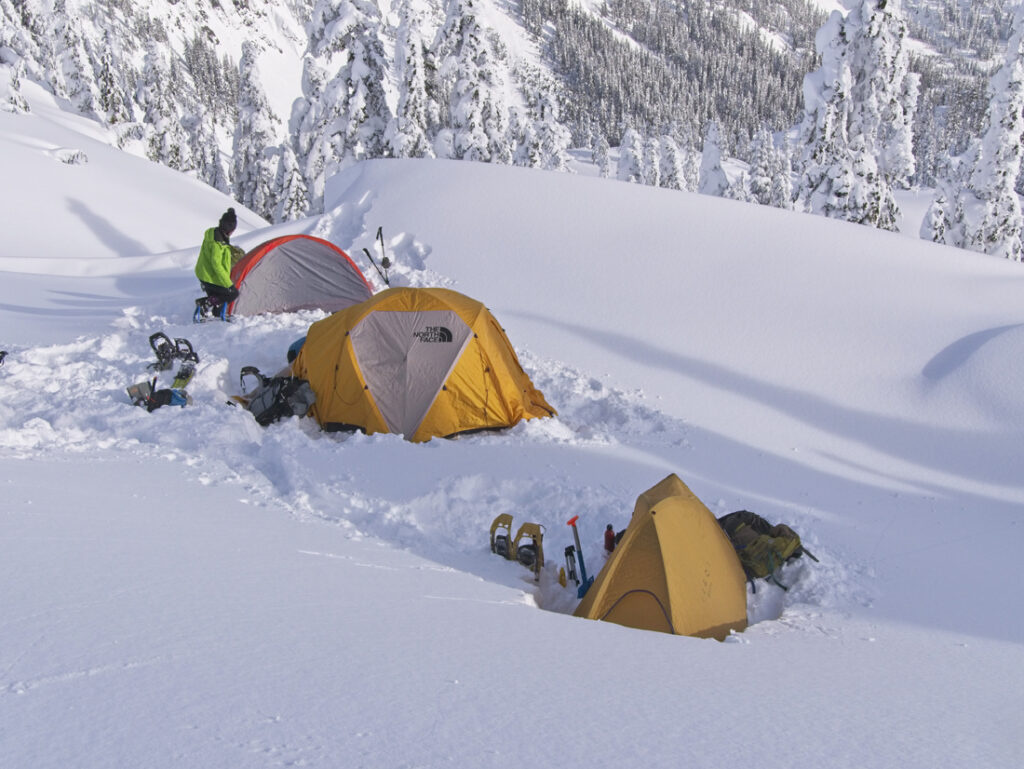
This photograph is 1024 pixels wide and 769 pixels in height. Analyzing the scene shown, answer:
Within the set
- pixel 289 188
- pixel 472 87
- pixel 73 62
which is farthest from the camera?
pixel 73 62

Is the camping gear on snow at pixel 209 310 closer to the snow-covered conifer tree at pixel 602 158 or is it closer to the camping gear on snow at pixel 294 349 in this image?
the camping gear on snow at pixel 294 349

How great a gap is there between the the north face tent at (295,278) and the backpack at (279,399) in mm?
3105

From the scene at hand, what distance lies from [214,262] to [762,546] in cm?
833

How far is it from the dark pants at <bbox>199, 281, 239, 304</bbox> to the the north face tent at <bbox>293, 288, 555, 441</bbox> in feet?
9.98

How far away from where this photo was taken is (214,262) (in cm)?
984

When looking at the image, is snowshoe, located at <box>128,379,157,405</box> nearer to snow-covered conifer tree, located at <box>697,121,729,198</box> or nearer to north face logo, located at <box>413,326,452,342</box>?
north face logo, located at <box>413,326,452,342</box>

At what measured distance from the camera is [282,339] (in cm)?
939

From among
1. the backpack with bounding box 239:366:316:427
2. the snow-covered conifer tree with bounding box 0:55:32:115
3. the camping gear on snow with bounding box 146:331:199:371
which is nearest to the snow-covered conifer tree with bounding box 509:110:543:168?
the snow-covered conifer tree with bounding box 0:55:32:115

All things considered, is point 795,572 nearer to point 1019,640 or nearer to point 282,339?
point 1019,640

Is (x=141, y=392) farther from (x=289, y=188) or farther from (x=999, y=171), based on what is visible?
(x=289, y=188)

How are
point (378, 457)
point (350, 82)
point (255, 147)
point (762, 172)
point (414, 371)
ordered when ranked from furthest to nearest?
point (762, 172), point (255, 147), point (350, 82), point (414, 371), point (378, 457)

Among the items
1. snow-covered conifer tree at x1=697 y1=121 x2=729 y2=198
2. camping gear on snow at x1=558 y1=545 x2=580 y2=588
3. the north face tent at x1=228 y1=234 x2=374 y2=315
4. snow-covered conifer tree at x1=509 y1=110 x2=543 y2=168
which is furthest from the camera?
snow-covered conifer tree at x1=697 y1=121 x2=729 y2=198

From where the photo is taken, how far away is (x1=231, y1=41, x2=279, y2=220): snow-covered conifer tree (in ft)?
114

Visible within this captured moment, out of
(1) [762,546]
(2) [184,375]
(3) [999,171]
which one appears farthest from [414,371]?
(3) [999,171]
